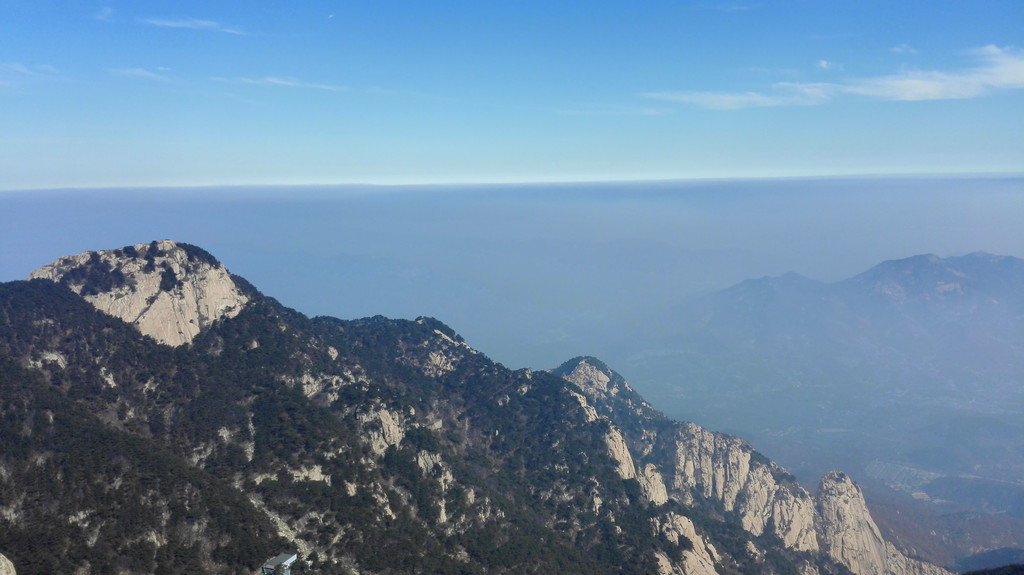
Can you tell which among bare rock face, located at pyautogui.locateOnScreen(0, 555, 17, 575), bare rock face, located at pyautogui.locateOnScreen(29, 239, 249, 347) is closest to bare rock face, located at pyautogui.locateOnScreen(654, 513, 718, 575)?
bare rock face, located at pyautogui.locateOnScreen(0, 555, 17, 575)

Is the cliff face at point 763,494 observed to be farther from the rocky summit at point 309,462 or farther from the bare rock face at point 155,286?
the bare rock face at point 155,286

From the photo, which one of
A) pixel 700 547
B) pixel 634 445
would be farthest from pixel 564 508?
pixel 634 445

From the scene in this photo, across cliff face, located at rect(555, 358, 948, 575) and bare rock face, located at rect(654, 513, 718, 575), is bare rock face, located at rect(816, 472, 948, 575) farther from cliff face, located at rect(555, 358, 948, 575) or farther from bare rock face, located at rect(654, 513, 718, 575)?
bare rock face, located at rect(654, 513, 718, 575)

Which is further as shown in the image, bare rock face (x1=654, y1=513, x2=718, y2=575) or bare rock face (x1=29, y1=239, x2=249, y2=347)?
bare rock face (x1=29, y1=239, x2=249, y2=347)

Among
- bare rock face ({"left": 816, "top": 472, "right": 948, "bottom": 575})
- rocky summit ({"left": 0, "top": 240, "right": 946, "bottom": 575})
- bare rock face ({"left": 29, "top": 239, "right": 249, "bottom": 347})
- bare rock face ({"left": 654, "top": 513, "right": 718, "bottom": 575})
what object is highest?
bare rock face ({"left": 29, "top": 239, "right": 249, "bottom": 347})

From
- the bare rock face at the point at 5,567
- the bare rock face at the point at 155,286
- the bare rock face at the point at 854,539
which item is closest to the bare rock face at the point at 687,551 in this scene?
the bare rock face at the point at 854,539

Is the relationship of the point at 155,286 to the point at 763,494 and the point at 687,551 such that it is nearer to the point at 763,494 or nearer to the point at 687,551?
the point at 687,551
